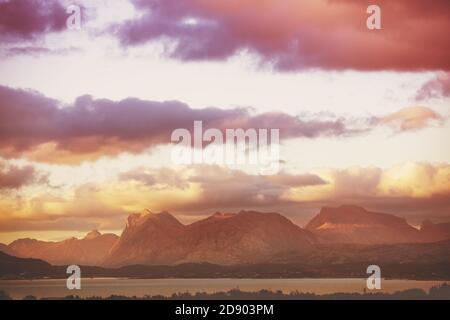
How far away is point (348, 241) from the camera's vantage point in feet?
158

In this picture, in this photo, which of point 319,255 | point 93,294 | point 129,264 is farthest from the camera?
point 129,264

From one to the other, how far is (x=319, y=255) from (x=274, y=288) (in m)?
6.81

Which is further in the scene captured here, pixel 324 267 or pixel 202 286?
pixel 324 267

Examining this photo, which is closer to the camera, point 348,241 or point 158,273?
point 348,241

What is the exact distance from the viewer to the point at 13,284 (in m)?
37.7
